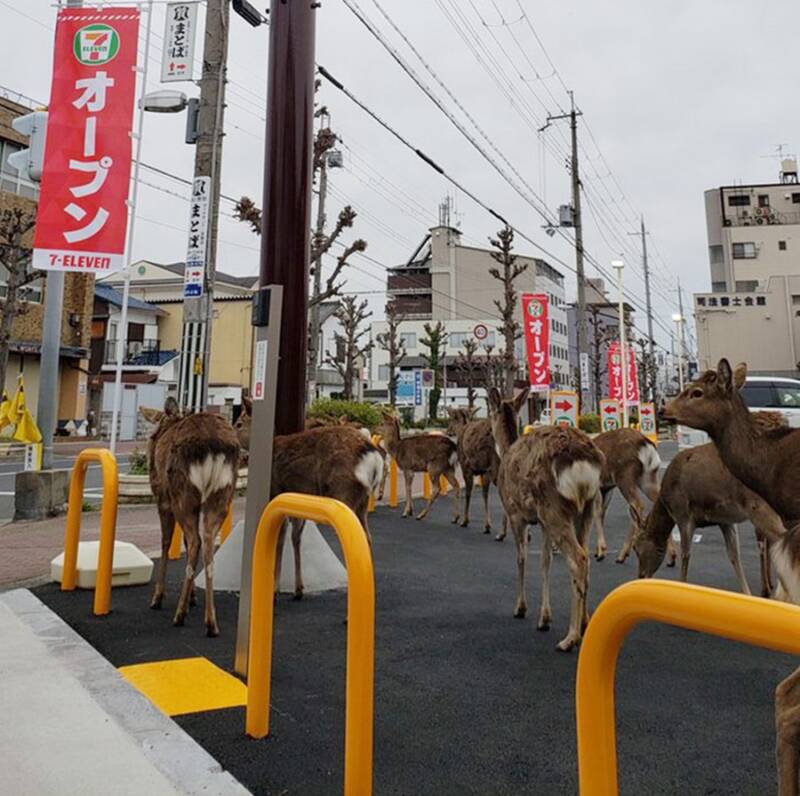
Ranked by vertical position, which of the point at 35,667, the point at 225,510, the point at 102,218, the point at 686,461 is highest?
the point at 102,218

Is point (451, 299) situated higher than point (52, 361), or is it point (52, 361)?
point (451, 299)

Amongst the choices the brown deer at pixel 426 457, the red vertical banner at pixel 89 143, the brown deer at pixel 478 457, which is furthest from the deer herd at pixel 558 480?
the brown deer at pixel 426 457

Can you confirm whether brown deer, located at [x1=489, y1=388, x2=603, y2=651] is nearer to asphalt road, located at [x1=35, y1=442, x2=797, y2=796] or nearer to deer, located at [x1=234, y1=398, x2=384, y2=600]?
asphalt road, located at [x1=35, y1=442, x2=797, y2=796]

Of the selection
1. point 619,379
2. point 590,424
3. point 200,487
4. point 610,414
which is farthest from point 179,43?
point 590,424

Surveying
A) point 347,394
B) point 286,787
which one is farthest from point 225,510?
point 347,394

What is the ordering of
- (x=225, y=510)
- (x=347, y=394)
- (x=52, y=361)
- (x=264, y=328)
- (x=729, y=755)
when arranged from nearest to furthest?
1. (x=729, y=755)
2. (x=264, y=328)
3. (x=225, y=510)
4. (x=52, y=361)
5. (x=347, y=394)

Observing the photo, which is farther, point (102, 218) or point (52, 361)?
point (52, 361)

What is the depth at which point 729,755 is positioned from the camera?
2.54 metres

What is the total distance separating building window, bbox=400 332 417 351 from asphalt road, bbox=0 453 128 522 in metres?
44.2

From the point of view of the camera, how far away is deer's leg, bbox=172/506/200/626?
13.5ft

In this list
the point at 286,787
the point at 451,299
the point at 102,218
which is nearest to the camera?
the point at 286,787

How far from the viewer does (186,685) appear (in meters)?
3.16

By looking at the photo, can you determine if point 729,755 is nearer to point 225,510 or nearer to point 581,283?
point 225,510

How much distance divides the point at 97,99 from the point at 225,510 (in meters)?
5.69
